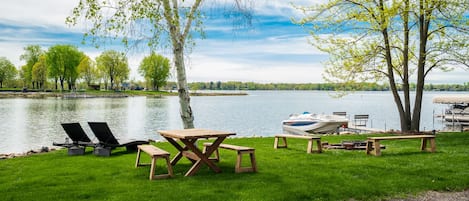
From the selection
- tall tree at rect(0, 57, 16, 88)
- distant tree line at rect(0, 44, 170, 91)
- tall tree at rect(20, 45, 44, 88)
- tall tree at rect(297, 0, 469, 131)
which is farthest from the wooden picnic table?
tall tree at rect(0, 57, 16, 88)

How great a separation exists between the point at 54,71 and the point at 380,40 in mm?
78172

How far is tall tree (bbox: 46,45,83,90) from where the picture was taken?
83.9 meters

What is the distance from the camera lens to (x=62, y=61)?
84500mm

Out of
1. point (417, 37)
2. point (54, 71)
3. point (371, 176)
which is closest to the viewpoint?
point (371, 176)

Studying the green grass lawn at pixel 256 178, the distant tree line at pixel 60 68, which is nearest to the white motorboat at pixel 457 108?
the green grass lawn at pixel 256 178

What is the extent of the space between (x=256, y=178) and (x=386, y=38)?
13.4 m

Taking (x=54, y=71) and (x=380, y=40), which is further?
(x=54, y=71)

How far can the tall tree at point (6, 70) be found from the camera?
9880 centimetres

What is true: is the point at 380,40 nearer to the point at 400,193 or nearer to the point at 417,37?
the point at 417,37

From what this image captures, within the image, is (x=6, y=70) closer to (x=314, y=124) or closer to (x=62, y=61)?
(x=62, y=61)

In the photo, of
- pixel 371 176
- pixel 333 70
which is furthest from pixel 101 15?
pixel 333 70

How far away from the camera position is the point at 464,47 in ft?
57.2

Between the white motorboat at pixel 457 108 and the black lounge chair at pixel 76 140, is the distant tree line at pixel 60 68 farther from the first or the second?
the black lounge chair at pixel 76 140

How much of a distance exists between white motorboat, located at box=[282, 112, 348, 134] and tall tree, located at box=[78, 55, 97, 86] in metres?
76.9
